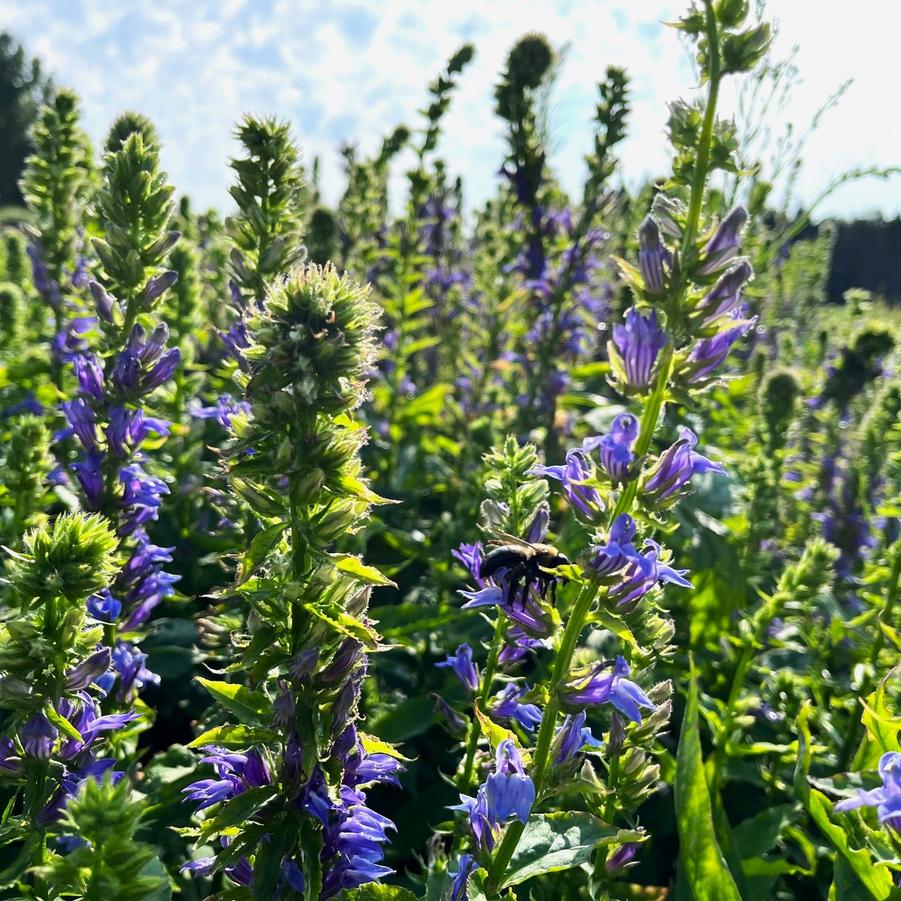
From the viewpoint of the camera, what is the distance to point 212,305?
18.7ft

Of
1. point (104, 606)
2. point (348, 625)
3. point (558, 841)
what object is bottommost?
point (558, 841)

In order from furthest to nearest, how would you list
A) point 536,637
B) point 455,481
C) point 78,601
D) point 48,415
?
point 455,481 < point 48,415 < point 536,637 < point 78,601

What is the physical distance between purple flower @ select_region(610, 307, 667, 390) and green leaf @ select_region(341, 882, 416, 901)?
3.55ft

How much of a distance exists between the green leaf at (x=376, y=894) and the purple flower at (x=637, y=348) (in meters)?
1.08

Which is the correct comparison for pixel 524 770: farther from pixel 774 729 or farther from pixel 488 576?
pixel 774 729

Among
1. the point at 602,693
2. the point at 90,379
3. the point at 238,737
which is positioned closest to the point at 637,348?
the point at 602,693

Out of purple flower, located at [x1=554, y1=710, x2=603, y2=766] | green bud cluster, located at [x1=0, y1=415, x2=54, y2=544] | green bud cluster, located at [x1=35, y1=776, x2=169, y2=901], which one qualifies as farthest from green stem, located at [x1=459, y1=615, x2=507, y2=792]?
green bud cluster, located at [x1=0, y1=415, x2=54, y2=544]

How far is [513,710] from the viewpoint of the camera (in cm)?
192

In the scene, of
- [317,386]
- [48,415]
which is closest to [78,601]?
[317,386]

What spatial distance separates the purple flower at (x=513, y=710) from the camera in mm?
1817

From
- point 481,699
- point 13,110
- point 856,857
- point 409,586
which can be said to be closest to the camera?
point 856,857

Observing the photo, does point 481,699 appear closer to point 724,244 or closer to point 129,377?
point 724,244

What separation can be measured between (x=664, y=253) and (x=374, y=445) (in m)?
3.57

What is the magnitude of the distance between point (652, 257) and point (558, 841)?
3.68ft
